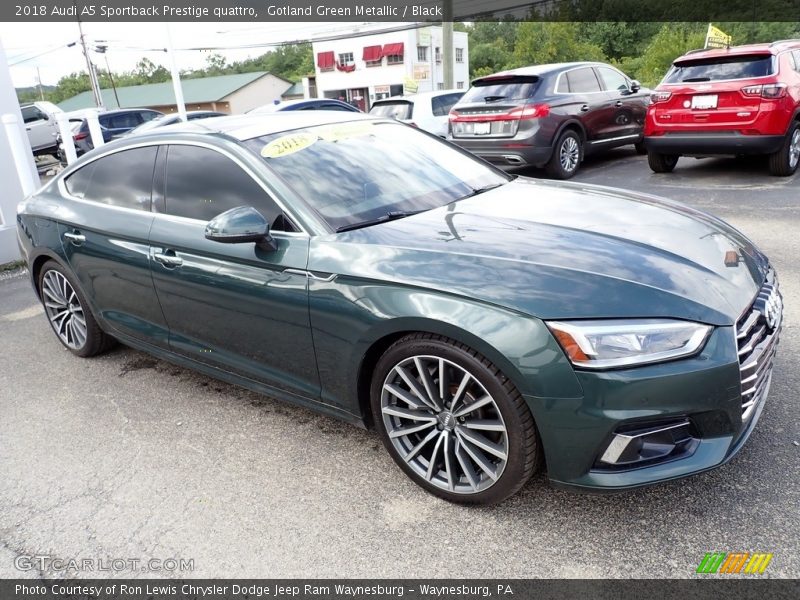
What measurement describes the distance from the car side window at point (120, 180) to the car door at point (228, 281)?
202 mm

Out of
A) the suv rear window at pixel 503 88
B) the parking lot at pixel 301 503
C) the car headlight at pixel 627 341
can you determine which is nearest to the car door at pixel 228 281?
the parking lot at pixel 301 503

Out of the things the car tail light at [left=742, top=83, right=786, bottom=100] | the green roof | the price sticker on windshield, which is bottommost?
the green roof

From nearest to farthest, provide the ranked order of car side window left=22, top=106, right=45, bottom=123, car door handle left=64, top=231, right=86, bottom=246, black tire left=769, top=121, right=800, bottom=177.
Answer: car door handle left=64, top=231, right=86, bottom=246 → black tire left=769, top=121, right=800, bottom=177 → car side window left=22, top=106, right=45, bottom=123

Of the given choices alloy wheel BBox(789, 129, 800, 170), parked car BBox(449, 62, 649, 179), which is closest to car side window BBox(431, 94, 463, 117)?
parked car BBox(449, 62, 649, 179)

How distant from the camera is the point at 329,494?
275 centimetres

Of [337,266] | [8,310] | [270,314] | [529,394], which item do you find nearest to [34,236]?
[8,310]

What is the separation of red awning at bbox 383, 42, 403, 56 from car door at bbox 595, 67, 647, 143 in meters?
41.9

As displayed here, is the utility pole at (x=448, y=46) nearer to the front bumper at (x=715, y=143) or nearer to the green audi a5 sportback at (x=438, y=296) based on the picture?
the front bumper at (x=715, y=143)

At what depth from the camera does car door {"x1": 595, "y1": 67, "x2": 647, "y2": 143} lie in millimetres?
10055

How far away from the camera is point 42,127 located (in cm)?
2031

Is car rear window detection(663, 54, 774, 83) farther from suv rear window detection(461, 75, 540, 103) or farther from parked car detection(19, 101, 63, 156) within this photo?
parked car detection(19, 101, 63, 156)

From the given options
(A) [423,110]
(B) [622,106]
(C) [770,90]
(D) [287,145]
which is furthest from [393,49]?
(D) [287,145]

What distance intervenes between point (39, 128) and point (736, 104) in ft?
68.1

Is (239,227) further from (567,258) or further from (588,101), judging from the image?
(588,101)
